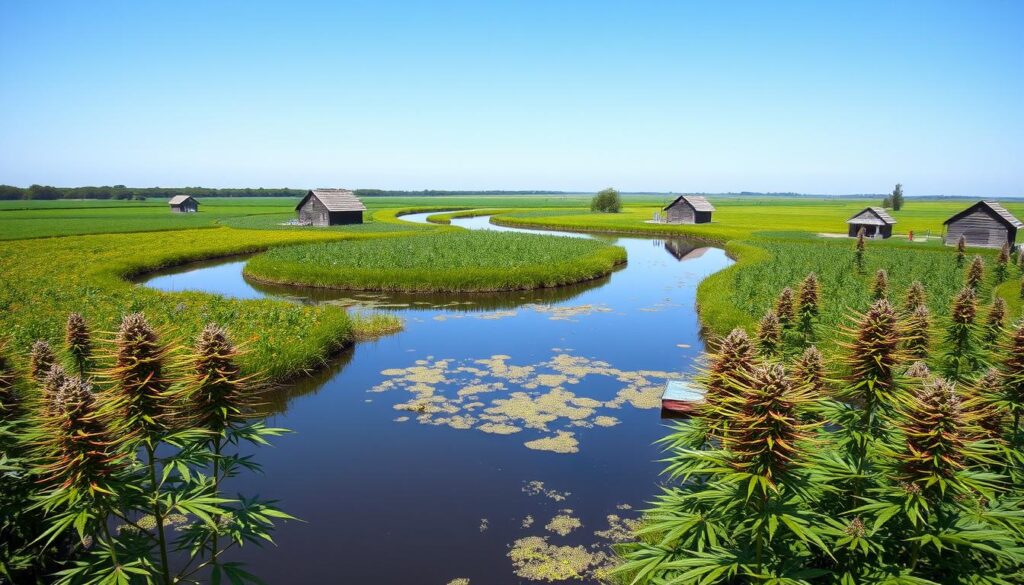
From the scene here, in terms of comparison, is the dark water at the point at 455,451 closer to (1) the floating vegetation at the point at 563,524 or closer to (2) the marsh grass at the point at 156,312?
(1) the floating vegetation at the point at 563,524

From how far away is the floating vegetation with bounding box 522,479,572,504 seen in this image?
11.9m

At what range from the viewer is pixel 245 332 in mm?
21094

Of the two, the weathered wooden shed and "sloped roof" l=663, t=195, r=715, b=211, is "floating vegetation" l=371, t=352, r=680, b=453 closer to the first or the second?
"sloped roof" l=663, t=195, r=715, b=211

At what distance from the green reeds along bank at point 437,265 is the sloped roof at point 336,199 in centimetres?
2991

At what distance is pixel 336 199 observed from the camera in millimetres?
78000

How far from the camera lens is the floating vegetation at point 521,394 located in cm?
1556

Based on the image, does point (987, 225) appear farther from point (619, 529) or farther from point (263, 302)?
point (263, 302)

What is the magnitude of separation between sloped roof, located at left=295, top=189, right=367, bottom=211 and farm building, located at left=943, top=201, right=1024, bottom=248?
69.0 meters

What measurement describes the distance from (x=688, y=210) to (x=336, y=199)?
52433 mm

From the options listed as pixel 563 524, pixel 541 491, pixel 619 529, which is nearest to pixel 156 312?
→ pixel 541 491

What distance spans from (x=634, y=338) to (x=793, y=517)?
64.8 feet

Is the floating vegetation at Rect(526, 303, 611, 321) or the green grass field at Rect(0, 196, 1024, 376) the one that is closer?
the green grass field at Rect(0, 196, 1024, 376)

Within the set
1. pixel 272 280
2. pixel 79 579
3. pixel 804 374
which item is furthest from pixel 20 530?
pixel 272 280

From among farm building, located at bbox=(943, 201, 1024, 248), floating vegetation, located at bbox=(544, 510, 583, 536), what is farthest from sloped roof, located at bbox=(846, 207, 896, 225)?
floating vegetation, located at bbox=(544, 510, 583, 536)
